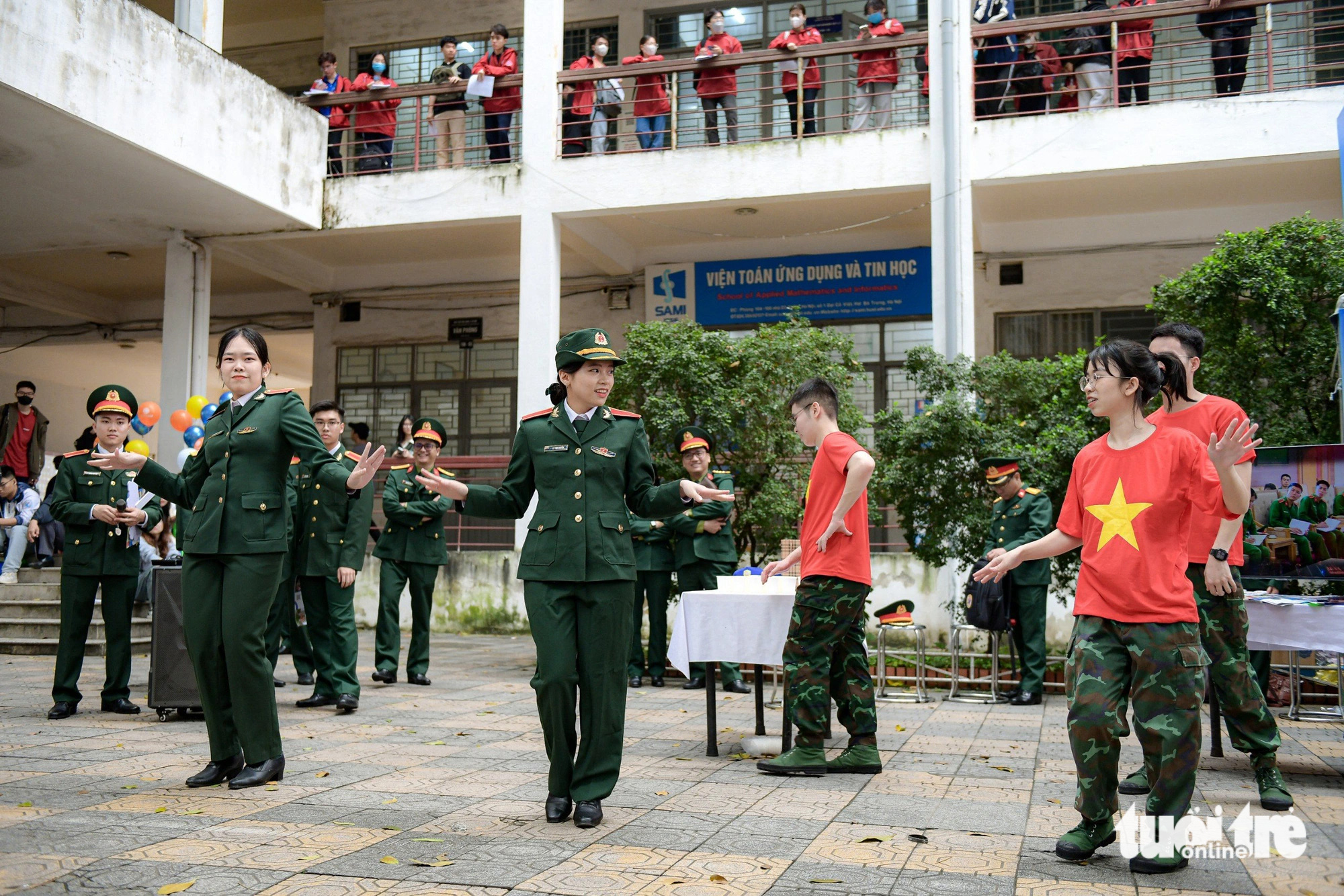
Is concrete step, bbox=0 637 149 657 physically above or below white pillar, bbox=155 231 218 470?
below

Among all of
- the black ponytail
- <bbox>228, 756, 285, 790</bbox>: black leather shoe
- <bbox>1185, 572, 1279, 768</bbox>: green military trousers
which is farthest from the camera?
<bbox>228, 756, 285, 790</bbox>: black leather shoe

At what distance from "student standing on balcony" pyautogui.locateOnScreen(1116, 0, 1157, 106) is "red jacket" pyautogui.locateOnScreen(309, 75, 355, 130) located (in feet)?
31.1

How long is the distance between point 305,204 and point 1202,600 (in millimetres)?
12180

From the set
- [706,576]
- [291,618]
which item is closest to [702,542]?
[706,576]

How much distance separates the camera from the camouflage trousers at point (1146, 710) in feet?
12.4

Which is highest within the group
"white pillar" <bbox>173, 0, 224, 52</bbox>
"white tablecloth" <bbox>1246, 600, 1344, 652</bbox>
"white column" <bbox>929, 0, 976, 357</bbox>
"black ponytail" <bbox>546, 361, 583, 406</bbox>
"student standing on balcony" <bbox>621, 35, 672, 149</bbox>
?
"white pillar" <bbox>173, 0, 224, 52</bbox>

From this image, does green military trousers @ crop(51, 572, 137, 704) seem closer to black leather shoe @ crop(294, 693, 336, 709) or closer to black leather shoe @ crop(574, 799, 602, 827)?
black leather shoe @ crop(294, 693, 336, 709)

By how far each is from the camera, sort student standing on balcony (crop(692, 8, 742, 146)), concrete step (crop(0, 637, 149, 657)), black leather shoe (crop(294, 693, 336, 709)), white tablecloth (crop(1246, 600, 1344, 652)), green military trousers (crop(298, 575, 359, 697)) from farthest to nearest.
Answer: student standing on balcony (crop(692, 8, 742, 146)), concrete step (crop(0, 637, 149, 657)), black leather shoe (crop(294, 693, 336, 709)), green military trousers (crop(298, 575, 359, 697)), white tablecloth (crop(1246, 600, 1344, 652))

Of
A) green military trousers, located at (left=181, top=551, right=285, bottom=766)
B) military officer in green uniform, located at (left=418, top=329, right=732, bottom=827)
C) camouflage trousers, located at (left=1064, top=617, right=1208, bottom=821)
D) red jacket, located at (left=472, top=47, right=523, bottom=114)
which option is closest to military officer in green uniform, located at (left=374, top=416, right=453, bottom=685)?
green military trousers, located at (left=181, top=551, right=285, bottom=766)

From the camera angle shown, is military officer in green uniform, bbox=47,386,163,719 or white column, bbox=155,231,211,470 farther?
white column, bbox=155,231,211,470

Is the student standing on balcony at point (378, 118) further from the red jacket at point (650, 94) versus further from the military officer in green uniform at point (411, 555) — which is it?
the military officer in green uniform at point (411, 555)

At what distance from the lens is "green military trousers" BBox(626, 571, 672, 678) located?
9180 mm

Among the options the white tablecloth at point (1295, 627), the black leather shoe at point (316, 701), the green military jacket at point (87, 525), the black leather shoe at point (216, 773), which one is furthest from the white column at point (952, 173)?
the black leather shoe at point (216, 773)

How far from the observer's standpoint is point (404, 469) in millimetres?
9289
